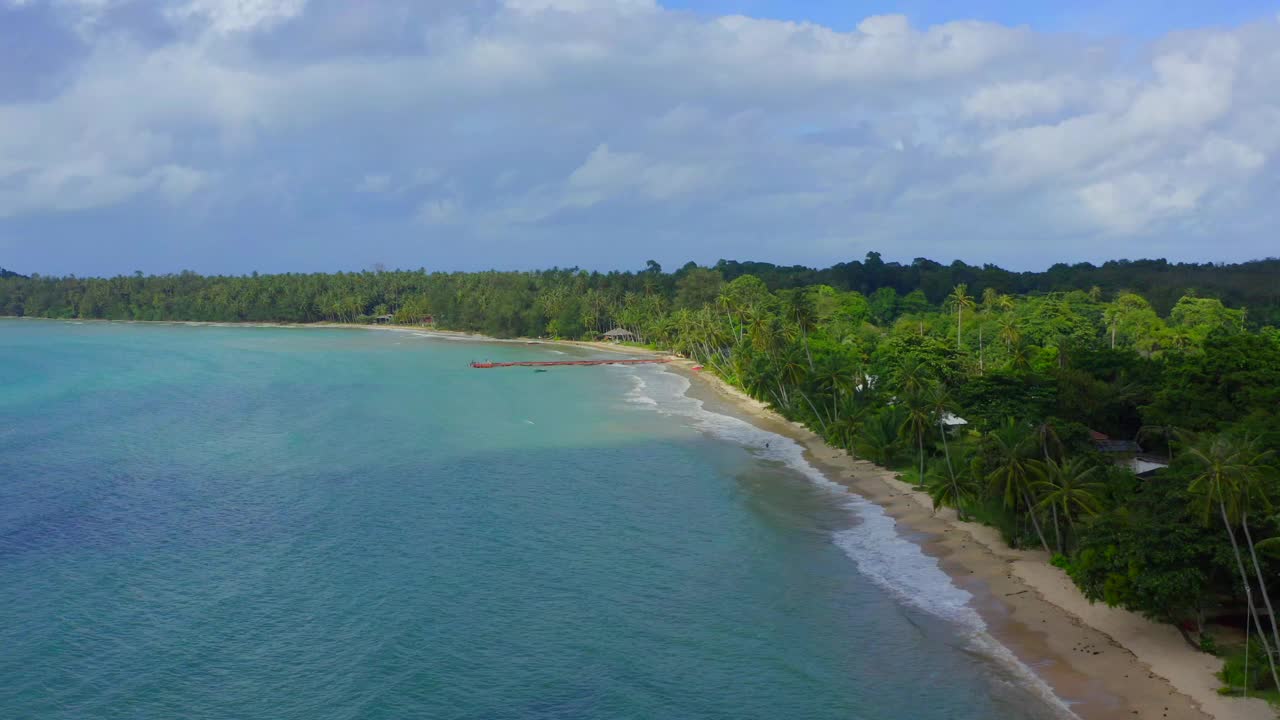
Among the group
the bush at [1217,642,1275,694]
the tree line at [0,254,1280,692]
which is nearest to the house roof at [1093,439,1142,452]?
the tree line at [0,254,1280,692]

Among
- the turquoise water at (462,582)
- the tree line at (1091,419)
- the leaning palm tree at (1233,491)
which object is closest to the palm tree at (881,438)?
the tree line at (1091,419)

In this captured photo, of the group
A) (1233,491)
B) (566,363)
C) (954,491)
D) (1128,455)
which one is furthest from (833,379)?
(566,363)

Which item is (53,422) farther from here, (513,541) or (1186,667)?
(1186,667)

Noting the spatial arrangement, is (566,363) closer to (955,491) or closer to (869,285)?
(869,285)

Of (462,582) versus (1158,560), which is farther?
(462,582)

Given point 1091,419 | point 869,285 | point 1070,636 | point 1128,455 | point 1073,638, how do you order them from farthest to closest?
point 869,285
point 1091,419
point 1128,455
point 1070,636
point 1073,638

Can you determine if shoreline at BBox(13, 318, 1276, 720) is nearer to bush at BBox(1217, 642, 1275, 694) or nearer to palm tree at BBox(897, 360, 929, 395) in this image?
bush at BBox(1217, 642, 1275, 694)
